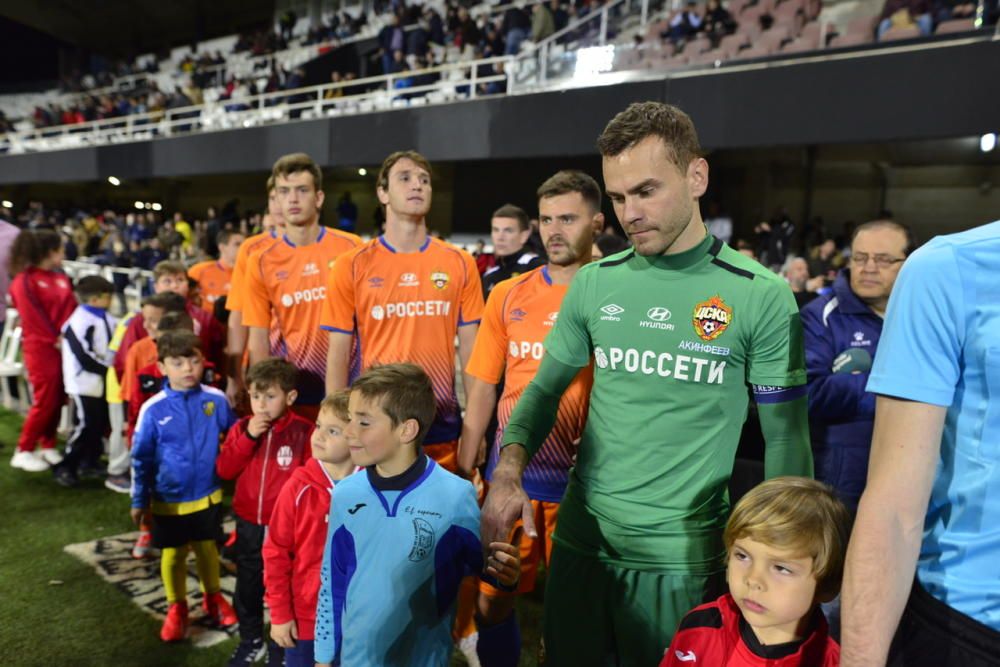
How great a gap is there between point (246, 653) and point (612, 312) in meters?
2.32

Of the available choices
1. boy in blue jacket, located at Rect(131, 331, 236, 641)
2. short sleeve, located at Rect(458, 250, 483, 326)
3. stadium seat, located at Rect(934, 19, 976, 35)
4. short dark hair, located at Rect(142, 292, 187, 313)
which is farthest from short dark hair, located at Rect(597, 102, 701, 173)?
stadium seat, located at Rect(934, 19, 976, 35)

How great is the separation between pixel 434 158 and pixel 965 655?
13.0 meters

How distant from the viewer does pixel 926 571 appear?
121 cm

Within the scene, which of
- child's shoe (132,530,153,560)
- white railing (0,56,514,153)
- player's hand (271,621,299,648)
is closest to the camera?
player's hand (271,621,299,648)

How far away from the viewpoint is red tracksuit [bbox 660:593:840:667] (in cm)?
154

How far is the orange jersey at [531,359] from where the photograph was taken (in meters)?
3.07

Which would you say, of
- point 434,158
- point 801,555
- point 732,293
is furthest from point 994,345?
point 434,158

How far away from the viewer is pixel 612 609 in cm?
198

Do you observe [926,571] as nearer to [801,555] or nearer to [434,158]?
[801,555]

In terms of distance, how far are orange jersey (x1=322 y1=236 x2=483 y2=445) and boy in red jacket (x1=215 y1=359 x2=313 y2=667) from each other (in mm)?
415

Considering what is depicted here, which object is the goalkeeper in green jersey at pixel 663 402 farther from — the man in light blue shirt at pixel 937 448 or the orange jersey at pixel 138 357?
the orange jersey at pixel 138 357

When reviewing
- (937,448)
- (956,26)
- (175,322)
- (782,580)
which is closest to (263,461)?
(175,322)

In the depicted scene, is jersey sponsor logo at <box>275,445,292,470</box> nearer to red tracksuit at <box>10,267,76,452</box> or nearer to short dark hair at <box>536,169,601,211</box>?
short dark hair at <box>536,169,601,211</box>

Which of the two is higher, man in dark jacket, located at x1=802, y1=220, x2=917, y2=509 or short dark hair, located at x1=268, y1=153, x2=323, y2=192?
short dark hair, located at x1=268, y1=153, x2=323, y2=192
